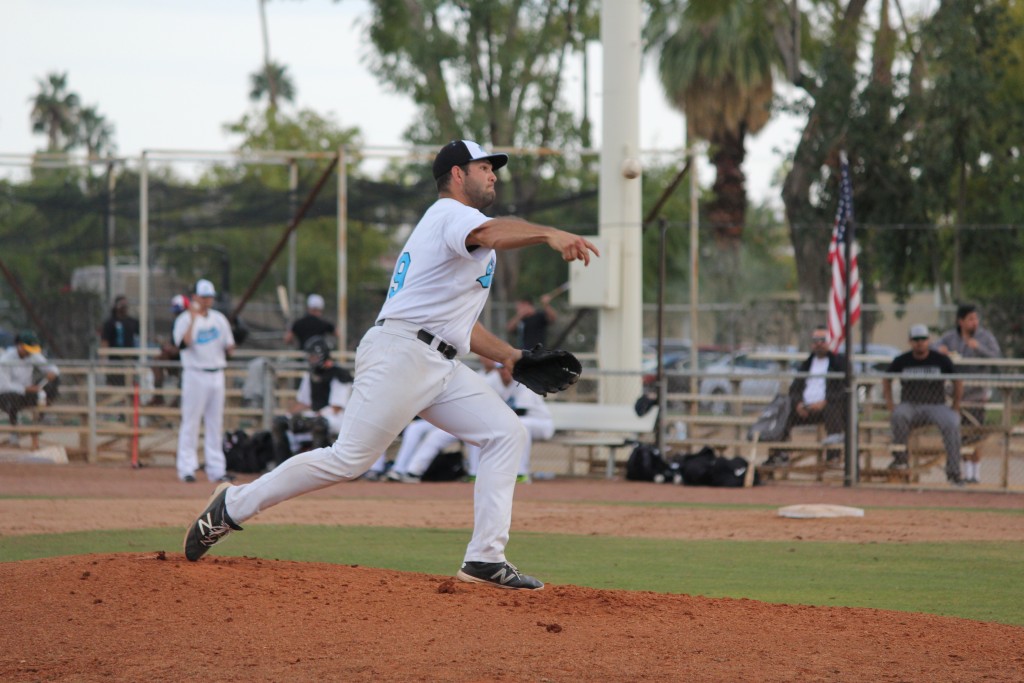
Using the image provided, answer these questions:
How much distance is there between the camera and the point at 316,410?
50.5ft

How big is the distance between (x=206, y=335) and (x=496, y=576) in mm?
8463

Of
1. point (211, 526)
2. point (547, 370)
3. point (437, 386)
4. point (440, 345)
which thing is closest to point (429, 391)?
point (437, 386)

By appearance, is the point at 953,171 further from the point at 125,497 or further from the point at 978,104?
the point at 125,497

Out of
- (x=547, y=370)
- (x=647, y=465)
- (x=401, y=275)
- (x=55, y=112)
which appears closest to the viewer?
(x=401, y=275)

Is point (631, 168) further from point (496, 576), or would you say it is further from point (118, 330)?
point (496, 576)

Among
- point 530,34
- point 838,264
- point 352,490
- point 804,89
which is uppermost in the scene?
point 530,34

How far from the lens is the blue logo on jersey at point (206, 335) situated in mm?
13719

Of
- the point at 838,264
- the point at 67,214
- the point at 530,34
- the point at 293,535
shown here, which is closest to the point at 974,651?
the point at 293,535

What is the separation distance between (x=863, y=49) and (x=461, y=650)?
23.5 m

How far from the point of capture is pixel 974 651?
5074 mm

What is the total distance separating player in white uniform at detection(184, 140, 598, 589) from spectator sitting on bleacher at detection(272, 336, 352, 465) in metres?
8.51

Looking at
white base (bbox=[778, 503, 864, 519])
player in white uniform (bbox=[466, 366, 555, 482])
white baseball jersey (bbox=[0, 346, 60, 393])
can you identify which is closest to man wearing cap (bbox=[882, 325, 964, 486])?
white base (bbox=[778, 503, 864, 519])

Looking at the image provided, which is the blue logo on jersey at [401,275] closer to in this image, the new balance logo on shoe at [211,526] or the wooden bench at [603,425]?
the new balance logo on shoe at [211,526]

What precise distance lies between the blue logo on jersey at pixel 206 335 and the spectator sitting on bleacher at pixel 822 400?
21.6 ft
